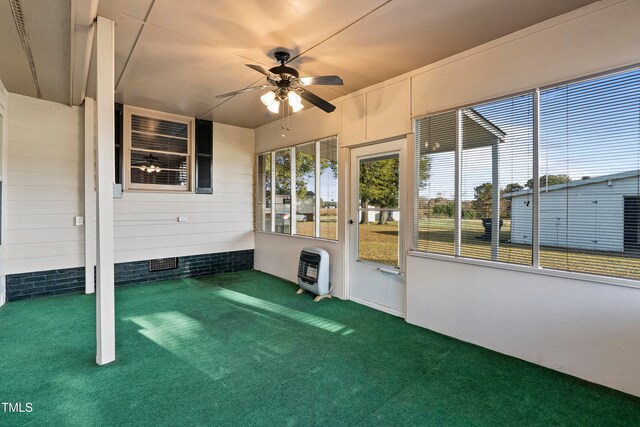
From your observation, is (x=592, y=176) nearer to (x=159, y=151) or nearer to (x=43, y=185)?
(x=159, y=151)

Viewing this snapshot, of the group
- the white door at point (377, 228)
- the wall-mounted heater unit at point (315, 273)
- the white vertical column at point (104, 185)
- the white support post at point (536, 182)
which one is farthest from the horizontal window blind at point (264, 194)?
the white support post at point (536, 182)

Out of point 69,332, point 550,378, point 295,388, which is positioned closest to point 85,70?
point 69,332

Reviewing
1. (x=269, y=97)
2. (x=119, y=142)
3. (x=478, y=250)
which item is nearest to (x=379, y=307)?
(x=478, y=250)

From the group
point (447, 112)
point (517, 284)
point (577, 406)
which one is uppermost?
point (447, 112)

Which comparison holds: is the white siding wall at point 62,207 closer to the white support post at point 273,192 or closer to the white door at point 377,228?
the white support post at point 273,192

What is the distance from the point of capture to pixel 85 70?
3469mm

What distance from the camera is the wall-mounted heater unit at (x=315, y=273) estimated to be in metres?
4.39

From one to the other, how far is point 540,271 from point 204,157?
17.4ft

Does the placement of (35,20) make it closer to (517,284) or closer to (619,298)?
(517,284)

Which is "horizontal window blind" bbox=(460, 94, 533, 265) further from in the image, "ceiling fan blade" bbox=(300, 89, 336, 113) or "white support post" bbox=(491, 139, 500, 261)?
"ceiling fan blade" bbox=(300, 89, 336, 113)

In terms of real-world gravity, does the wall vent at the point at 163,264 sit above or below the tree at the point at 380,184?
below

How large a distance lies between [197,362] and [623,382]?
3.34 metres

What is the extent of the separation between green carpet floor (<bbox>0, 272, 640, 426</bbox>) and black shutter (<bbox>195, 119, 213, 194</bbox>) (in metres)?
2.61

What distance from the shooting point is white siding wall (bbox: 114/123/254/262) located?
5.02 m
